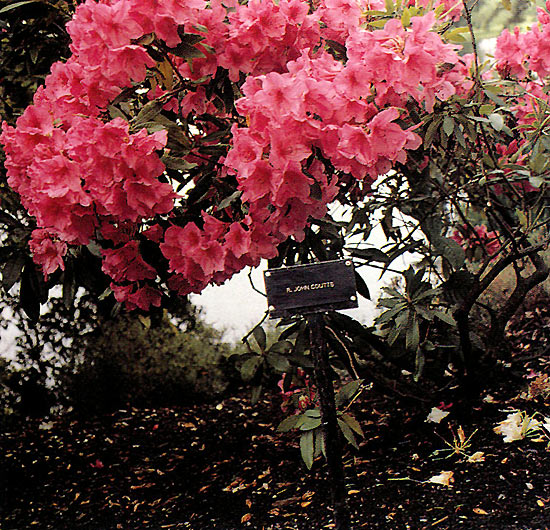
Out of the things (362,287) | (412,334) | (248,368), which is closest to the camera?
(248,368)

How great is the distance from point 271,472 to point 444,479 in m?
0.64

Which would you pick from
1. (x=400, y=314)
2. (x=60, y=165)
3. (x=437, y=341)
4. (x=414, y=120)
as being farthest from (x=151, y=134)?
(x=437, y=341)

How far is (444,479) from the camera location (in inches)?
76.7

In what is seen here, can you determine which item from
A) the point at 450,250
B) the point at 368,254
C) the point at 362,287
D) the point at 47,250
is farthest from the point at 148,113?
the point at 450,250

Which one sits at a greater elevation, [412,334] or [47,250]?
[47,250]

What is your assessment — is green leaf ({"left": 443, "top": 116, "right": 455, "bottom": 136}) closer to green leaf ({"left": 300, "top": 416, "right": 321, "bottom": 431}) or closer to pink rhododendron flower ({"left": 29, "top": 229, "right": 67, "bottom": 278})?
green leaf ({"left": 300, "top": 416, "right": 321, "bottom": 431})

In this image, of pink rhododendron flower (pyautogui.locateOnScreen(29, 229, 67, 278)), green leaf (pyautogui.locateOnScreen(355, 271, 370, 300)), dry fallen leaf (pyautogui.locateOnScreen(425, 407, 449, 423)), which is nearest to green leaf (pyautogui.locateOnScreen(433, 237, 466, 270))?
green leaf (pyautogui.locateOnScreen(355, 271, 370, 300))

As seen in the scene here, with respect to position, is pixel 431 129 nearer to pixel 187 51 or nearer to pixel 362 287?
pixel 362 287

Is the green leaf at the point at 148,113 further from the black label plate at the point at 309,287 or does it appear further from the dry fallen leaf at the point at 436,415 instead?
the dry fallen leaf at the point at 436,415

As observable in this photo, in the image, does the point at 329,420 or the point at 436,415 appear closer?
the point at 329,420

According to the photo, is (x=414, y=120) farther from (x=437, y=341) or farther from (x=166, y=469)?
(x=166, y=469)

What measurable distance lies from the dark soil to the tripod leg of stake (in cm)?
22

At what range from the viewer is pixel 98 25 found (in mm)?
1379

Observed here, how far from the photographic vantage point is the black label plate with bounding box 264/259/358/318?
160 centimetres
